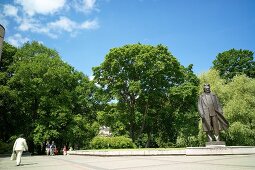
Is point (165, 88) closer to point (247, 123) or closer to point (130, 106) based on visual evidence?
point (130, 106)

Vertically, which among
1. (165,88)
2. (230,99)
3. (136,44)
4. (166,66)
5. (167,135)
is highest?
(136,44)

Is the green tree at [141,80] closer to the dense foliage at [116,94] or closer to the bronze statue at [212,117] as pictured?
the dense foliage at [116,94]

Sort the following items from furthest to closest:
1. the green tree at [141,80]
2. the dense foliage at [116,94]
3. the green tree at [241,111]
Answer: the green tree at [141,80] → the dense foliage at [116,94] → the green tree at [241,111]

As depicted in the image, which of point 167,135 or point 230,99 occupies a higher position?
point 230,99

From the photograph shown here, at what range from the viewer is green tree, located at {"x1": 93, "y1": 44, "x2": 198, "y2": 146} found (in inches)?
1352

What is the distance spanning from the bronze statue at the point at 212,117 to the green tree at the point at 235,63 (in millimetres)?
39549

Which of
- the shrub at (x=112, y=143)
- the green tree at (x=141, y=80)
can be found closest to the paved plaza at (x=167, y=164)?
the shrub at (x=112, y=143)

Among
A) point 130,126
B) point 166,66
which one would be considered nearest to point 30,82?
point 130,126

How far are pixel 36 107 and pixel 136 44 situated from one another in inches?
656

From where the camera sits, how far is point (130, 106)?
37375 mm

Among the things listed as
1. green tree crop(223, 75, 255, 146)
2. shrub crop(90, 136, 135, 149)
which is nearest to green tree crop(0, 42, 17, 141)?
shrub crop(90, 136, 135, 149)

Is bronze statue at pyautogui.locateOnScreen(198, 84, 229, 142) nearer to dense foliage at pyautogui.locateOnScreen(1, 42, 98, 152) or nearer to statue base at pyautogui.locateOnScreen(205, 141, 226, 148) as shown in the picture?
statue base at pyautogui.locateOnScreen(205, 141, 226, 148)

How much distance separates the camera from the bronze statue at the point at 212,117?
15898mm

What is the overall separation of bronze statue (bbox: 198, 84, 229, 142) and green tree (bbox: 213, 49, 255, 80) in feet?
130
